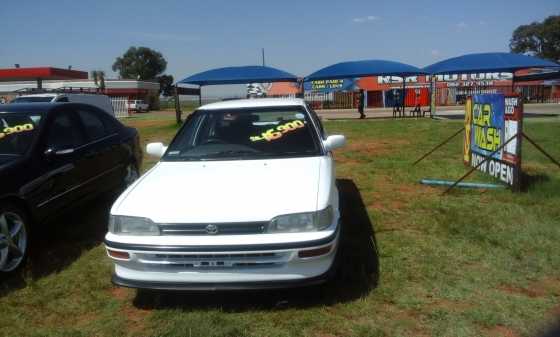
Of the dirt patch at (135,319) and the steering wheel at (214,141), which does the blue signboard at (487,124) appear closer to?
the steering wheel at (214,141)

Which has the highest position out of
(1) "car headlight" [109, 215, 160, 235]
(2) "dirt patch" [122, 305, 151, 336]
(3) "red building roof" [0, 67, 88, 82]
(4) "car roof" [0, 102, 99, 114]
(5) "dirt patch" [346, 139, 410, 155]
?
(3) "red building roof" [0, 67, 88, 82]

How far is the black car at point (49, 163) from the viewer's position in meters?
4.01

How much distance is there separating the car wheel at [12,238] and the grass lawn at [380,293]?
15cm

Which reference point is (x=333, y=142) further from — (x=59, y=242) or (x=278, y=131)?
(x=59, y=242)

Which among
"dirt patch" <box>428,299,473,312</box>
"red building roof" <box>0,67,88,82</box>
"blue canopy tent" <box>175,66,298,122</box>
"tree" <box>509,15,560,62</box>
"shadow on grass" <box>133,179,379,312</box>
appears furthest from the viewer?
"tree" <box>509,15,560,62</box>

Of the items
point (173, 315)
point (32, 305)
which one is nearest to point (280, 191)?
point (173, 315)

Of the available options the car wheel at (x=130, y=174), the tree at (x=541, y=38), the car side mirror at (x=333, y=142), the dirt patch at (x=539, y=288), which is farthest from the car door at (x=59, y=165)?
the tree at (x=541, y=38)

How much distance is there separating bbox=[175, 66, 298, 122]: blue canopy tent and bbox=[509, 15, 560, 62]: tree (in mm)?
76998

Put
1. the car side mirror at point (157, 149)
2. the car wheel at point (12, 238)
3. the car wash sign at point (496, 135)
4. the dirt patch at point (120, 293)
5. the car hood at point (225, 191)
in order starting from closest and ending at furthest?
the car hood at point (225, 191) → the dirt patch at point (120, 293) → the car wheel at point (12, 238) → the car side mirror at point (157, 149) → the car wash sign at point (496, 135)

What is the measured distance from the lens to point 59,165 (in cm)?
465

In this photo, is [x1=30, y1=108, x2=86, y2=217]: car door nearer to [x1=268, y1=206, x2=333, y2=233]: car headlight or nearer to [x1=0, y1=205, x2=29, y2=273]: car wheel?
[x1=0, y1=205, x2=29, y2=273]: car wheel

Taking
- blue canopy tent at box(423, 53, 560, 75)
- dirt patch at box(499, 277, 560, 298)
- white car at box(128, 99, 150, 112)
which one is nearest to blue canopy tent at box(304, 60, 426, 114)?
blue canopy tent at box(423, 53, 560, 75)

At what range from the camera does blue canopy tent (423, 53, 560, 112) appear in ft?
73.0

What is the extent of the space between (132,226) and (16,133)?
2.37 meters
